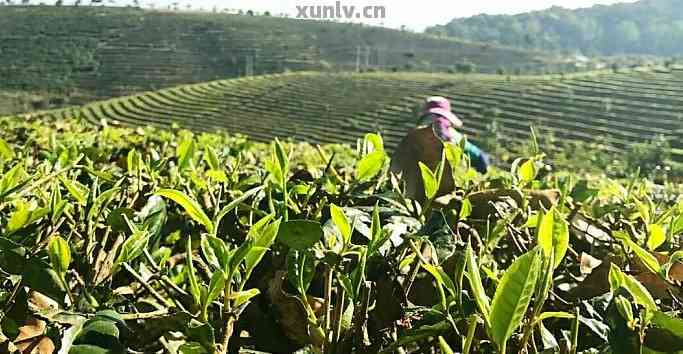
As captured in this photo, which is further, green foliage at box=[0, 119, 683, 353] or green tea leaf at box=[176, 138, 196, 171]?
green tea leaf at box=[176, 138, 196, 171]

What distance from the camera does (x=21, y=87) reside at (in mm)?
44938

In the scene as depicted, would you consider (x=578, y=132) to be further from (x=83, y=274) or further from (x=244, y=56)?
(x=83, y=274)

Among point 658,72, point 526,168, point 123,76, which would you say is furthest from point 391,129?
point 526,168

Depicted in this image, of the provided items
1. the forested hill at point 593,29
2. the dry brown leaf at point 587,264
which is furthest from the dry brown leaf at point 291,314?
the forested hill at point 593,29

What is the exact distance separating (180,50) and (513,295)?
178 ft

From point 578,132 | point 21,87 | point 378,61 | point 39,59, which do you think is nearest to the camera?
point 578,132

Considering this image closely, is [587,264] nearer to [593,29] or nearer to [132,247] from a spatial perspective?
[132,247]

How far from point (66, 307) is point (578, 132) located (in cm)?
3246

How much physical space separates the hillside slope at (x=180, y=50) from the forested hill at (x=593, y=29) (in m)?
32.9

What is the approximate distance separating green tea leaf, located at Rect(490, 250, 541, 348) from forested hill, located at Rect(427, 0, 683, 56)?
3616 inches

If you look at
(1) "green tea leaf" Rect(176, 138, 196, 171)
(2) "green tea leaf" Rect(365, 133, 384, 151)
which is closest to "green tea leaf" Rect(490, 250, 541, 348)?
(2) "green tea leaf" Rect(365, 133, 384, 151)

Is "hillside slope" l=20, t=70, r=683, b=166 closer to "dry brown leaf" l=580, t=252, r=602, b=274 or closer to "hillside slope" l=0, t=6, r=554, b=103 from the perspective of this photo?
"hillside slope" l=0, t=6, r=554, b=103

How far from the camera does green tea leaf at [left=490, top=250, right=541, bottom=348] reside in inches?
12.4

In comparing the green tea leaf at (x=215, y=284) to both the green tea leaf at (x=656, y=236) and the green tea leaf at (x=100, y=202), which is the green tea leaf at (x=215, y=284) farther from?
the green tea leaf at (x=656, y=236)
